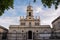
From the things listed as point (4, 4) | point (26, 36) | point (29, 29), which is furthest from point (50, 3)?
point (29, 29)

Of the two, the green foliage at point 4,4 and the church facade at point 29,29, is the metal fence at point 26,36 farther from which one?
the green foliage at point 4,4

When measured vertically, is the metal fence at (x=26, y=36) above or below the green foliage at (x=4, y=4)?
below

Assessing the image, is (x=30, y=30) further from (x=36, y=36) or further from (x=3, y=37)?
(x=3, y=37)

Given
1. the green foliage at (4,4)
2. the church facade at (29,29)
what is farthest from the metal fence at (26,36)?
the green foliage at (4,4)

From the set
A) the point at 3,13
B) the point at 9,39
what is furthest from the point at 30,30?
the point at 3,13

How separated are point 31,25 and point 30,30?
268 centimetres

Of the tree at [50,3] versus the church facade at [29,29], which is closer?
the tree at [50,3]

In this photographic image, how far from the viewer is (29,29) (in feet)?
139

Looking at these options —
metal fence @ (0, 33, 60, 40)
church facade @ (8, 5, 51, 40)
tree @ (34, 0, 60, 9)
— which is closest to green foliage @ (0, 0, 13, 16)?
tree @ (34, 0, 60, 9)

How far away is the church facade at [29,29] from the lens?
37441mm

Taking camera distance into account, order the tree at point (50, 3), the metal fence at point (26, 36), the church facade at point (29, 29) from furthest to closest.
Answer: the church facade at point (29, 29), the metal fence at point (26, 36), the tree at point (50, 3)

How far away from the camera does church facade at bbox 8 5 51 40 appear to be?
1474 inches

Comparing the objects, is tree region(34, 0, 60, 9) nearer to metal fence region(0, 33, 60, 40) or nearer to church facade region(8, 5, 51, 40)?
metal fence region(0, 33, 60, 40)

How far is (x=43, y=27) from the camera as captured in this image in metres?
42.8
